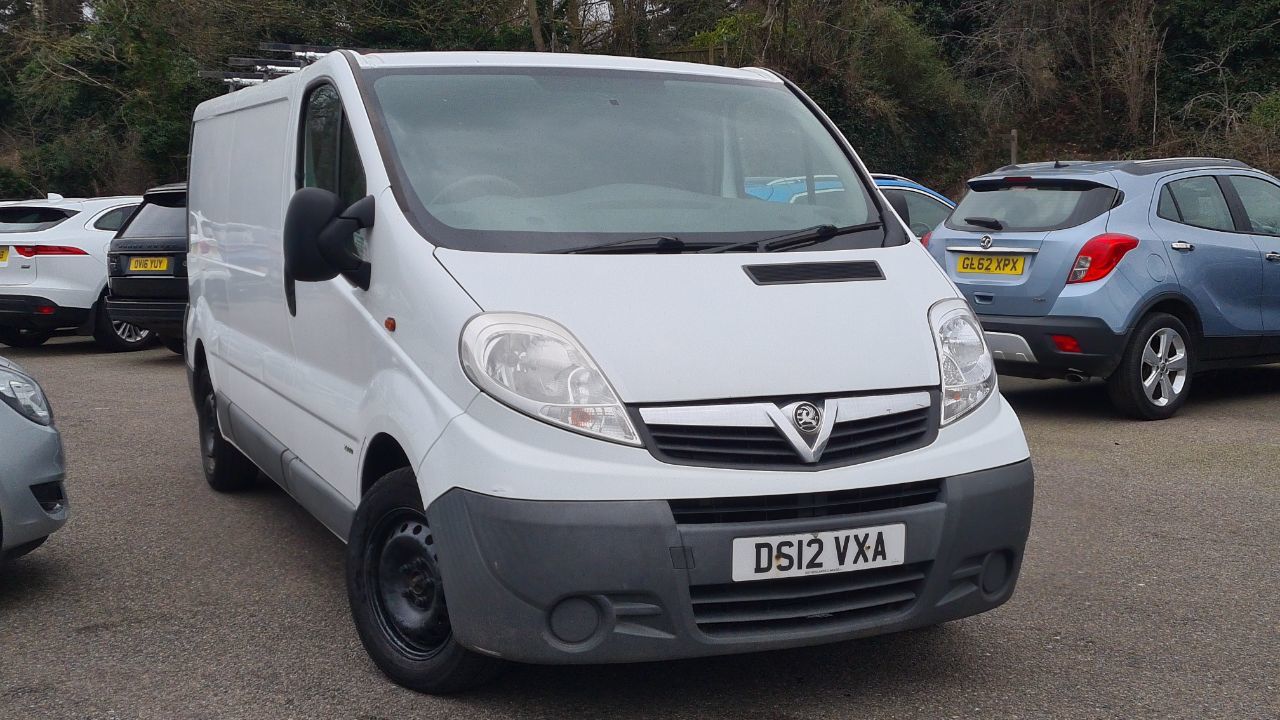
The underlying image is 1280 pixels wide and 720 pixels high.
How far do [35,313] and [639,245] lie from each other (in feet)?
37.1

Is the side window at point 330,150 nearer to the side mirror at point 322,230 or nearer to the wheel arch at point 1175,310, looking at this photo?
the side mirror at point 322,230

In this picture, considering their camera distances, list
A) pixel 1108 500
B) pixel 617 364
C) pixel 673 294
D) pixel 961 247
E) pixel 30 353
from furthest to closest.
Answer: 1. pixel 30 353
2. pixel 961 247
3. pixel 1108 500
4. pixel 673 294
5. pixel 617 364

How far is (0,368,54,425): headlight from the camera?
4609mm

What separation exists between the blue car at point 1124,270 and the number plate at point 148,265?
6.98 m

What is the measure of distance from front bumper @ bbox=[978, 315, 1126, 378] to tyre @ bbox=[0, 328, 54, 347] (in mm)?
11119

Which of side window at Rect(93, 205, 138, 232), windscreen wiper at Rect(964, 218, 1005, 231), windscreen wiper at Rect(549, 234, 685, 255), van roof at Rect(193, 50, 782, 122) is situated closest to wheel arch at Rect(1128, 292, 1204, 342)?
windscreen wiper at Rect(964, 218, 1005, 231)

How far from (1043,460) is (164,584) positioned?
454 cm

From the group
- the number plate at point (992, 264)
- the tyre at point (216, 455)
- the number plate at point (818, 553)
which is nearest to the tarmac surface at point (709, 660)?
the tyre at point (216, 455)

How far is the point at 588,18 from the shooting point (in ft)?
96.8

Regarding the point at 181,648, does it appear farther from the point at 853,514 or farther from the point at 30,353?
the point at 30,353

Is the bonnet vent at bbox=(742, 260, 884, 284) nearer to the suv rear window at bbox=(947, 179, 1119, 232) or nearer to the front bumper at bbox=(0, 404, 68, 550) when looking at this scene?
the front bumper at bbox=(0, 404, 68, 550)

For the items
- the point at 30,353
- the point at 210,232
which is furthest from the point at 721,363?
the point at 30,353

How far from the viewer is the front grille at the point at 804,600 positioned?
3268 mm

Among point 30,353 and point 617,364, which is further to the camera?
point 30,353
